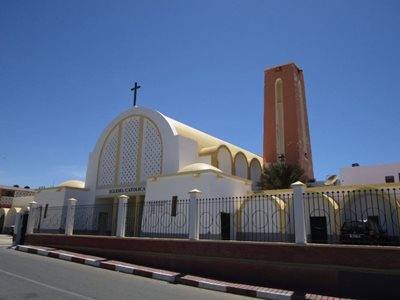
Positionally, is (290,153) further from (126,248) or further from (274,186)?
(126,248)

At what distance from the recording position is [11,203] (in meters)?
40.5

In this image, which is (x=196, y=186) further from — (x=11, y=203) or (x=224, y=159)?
(x=11, y=203)

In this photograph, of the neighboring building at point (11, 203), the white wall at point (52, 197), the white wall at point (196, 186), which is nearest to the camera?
the white wall at point (196, 186)

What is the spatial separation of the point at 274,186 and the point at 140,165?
26.9ft

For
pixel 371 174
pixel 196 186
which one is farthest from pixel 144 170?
pixel 371 174

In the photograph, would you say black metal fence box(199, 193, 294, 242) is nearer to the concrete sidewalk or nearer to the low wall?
the low wall

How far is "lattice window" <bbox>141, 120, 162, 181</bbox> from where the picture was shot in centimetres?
1998

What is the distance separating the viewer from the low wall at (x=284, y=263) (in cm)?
752

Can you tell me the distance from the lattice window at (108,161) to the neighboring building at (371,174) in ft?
62.7

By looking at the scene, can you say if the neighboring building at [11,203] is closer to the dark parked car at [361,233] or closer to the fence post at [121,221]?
the fence post at [121,221]

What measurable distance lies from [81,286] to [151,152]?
13.4 metres

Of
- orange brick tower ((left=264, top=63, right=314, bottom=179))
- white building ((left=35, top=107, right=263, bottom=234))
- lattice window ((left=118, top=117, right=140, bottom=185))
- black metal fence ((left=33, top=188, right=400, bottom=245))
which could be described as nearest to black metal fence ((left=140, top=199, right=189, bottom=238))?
black metal fence ((left=33, top=188, right=400, bottom=245))

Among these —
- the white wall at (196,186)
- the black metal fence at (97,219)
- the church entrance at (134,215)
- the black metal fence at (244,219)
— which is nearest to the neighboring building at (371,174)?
the white wall at (196,186)

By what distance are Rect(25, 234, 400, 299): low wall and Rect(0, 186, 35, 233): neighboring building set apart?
2646cm
